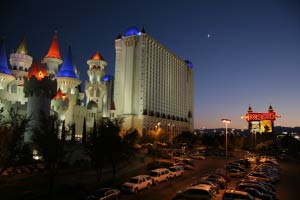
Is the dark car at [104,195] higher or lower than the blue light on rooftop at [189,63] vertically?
lower

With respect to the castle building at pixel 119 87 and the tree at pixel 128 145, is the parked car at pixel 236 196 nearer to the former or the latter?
the tree at pixel 128 145

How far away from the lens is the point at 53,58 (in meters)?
73.2

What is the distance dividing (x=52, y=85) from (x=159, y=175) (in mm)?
23897

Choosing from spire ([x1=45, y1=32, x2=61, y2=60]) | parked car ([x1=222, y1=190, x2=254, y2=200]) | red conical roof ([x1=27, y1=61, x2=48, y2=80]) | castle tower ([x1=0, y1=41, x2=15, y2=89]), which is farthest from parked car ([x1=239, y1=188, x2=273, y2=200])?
spire ([x1=45, y1=32, x2=61, y2=60])

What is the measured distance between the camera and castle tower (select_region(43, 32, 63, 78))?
7306 cm

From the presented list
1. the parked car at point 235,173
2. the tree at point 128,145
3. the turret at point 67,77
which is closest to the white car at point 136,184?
the tree at point 128,145

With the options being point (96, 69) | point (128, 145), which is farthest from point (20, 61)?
point (128, 145)

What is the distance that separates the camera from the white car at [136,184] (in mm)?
21047

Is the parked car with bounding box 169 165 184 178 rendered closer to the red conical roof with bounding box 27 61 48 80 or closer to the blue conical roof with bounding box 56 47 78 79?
the red conical roof with bounding box 27 61 48 80

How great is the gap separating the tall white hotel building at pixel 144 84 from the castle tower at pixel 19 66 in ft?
102

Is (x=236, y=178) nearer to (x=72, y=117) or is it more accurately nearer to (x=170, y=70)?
(x=72, y=117)

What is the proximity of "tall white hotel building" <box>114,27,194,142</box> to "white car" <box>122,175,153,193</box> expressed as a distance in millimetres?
59020

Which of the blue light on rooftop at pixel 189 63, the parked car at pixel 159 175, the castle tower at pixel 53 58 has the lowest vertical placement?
the parked car at pixel 159 175

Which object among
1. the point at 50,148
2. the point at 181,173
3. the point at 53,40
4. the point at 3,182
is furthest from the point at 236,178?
the point at 53,40
